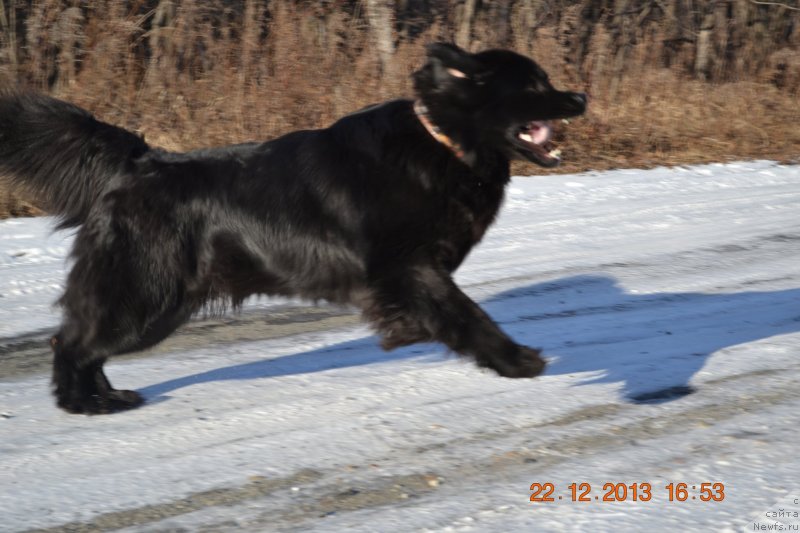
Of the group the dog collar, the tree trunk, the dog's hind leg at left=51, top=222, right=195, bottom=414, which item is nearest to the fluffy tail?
the dog's hind leg at left=51, top=222, right=195, bottom=414

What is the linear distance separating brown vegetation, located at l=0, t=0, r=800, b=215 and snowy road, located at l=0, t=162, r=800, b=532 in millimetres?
4381

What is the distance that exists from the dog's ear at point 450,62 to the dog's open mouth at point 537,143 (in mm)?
334

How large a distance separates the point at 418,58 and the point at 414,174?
7.95m

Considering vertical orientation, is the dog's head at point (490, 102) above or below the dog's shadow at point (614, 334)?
above

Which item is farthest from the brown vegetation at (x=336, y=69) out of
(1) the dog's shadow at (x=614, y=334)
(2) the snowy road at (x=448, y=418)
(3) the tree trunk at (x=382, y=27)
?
(2) the snowy road at (x=448, y=418)

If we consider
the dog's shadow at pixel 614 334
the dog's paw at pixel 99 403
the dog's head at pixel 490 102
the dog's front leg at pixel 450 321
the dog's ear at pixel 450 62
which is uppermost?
the dog's ear at pixel 450 62

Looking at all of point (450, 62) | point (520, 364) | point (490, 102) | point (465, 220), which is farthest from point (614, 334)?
point (450, 62)

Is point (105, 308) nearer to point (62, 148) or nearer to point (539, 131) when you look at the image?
point (62, 148)

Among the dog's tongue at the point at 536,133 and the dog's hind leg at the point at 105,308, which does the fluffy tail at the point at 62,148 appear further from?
the dog's tongue at the point at 536,133

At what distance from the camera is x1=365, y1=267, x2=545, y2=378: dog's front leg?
4.03 m

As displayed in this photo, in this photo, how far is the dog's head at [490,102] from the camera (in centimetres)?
419

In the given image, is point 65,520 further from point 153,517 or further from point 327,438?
point 327,438

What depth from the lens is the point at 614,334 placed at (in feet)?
17.6

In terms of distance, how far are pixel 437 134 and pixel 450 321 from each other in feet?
2.64
